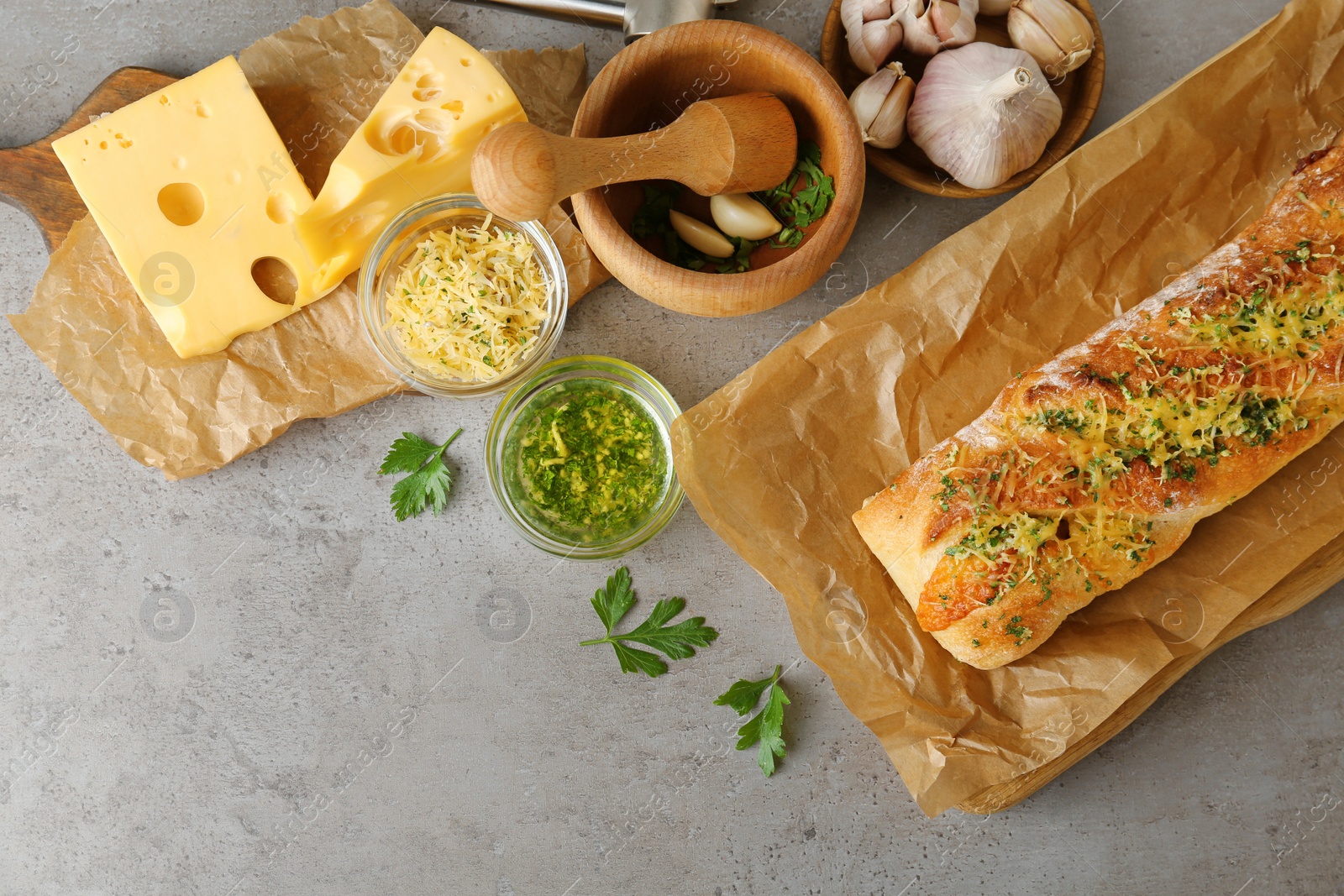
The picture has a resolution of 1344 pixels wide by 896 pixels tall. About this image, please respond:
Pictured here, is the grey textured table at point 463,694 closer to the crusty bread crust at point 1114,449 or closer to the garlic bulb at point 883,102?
the garlic bulb at point 883,102

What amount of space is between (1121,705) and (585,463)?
1577 mm

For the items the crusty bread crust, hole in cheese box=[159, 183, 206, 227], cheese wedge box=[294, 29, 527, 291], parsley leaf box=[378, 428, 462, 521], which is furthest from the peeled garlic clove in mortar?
hole in cheese box=[159, 183, 206, 227]

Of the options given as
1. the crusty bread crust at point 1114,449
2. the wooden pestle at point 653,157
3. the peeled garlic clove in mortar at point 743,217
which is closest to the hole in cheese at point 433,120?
the wooden pestle at point 653,157

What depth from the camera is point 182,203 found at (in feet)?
7.57

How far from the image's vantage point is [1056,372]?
199 centimetres

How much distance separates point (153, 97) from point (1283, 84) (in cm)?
306

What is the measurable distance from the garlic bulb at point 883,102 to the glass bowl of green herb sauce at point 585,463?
90cm

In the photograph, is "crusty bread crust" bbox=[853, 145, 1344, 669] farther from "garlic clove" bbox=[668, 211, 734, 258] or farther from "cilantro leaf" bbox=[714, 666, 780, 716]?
"garlic clove" bbox=[668, 211, 734, 258]

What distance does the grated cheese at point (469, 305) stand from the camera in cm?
216

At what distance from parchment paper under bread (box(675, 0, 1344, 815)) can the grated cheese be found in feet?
1.79

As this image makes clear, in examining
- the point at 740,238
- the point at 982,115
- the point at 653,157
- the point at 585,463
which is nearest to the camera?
the point at 653,157

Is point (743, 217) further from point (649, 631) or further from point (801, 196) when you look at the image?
point (649, 631)

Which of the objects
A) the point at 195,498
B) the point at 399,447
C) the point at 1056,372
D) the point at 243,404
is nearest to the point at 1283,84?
the point at 1056,372

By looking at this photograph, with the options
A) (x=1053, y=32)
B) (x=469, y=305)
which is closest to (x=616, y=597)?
(x=469, y=305)
